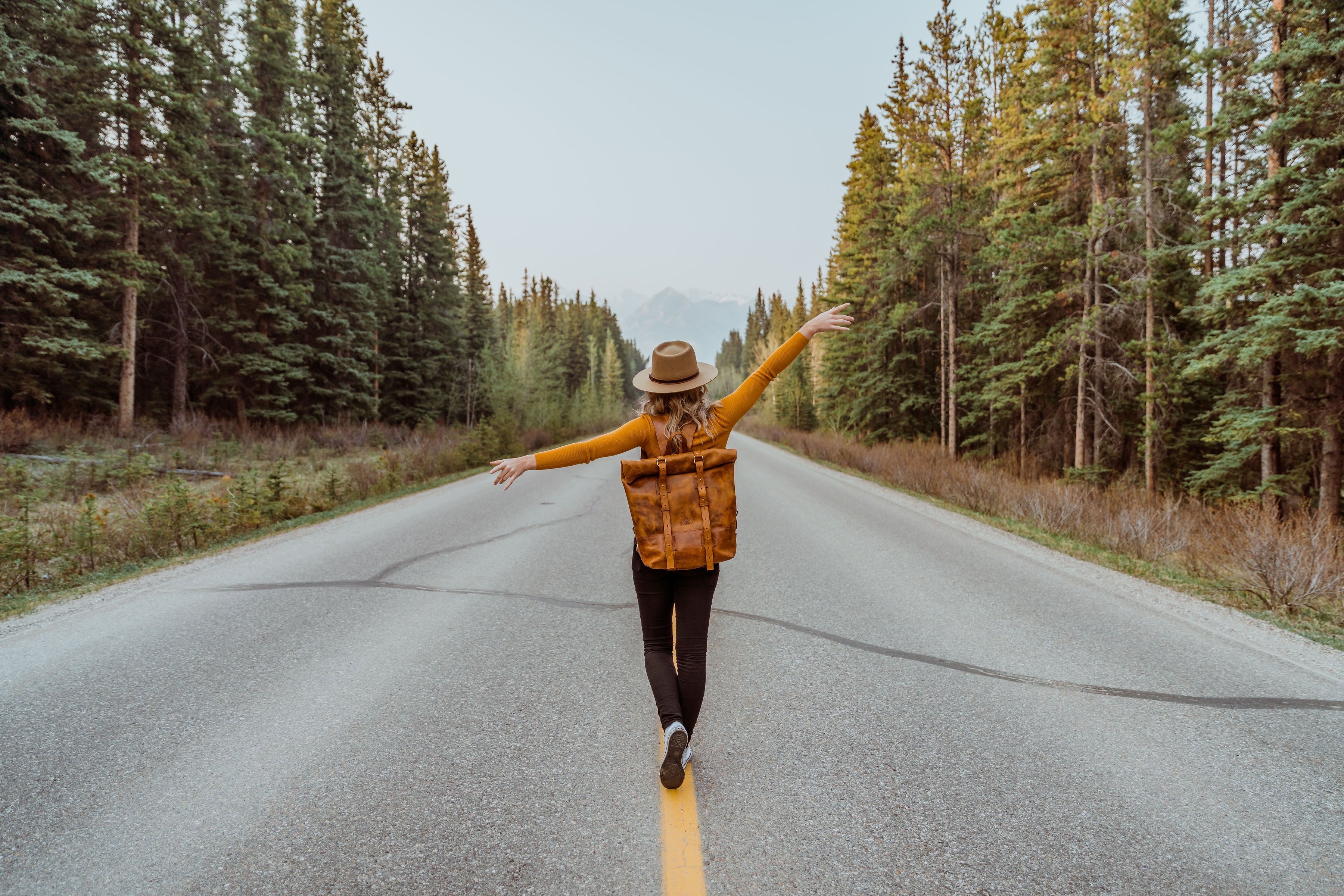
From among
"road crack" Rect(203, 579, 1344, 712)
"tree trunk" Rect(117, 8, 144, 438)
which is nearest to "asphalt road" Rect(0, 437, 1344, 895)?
"road crack" Rect(203, 579, 1344, 712)

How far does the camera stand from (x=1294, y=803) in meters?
2.52

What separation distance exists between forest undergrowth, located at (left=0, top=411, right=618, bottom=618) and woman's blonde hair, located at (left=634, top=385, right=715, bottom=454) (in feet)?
21.0

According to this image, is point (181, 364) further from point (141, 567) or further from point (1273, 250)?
point (1273, 250)

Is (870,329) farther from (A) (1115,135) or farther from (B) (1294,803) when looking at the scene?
(B) (1294,803)

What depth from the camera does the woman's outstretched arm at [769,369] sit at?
9.69ft

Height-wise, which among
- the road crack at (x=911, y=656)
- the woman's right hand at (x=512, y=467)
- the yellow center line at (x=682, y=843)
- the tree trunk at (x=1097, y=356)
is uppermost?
the tree trunk at (x=1097, y=356)

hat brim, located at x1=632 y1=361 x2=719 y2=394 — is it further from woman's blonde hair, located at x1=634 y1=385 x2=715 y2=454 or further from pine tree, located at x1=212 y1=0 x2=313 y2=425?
pine tree, located at x1=212 y1=0 x2=313 y2=425

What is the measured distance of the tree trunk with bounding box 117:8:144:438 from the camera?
52.2 ft

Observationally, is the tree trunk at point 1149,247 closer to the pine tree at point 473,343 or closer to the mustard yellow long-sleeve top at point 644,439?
the mustard yellow long-sleeve top at point 644,439

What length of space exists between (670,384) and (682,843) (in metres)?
2.04

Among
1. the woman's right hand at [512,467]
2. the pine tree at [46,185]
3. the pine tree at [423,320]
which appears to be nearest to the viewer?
the woman's right hand at [512,467]

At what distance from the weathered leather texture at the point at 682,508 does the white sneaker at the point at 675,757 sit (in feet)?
2.53

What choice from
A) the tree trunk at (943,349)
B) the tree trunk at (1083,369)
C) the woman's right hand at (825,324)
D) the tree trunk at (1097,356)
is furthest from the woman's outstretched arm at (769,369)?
the tree trunk at (943,349)

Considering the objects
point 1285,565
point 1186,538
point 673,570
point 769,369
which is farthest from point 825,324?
point 1186,538
